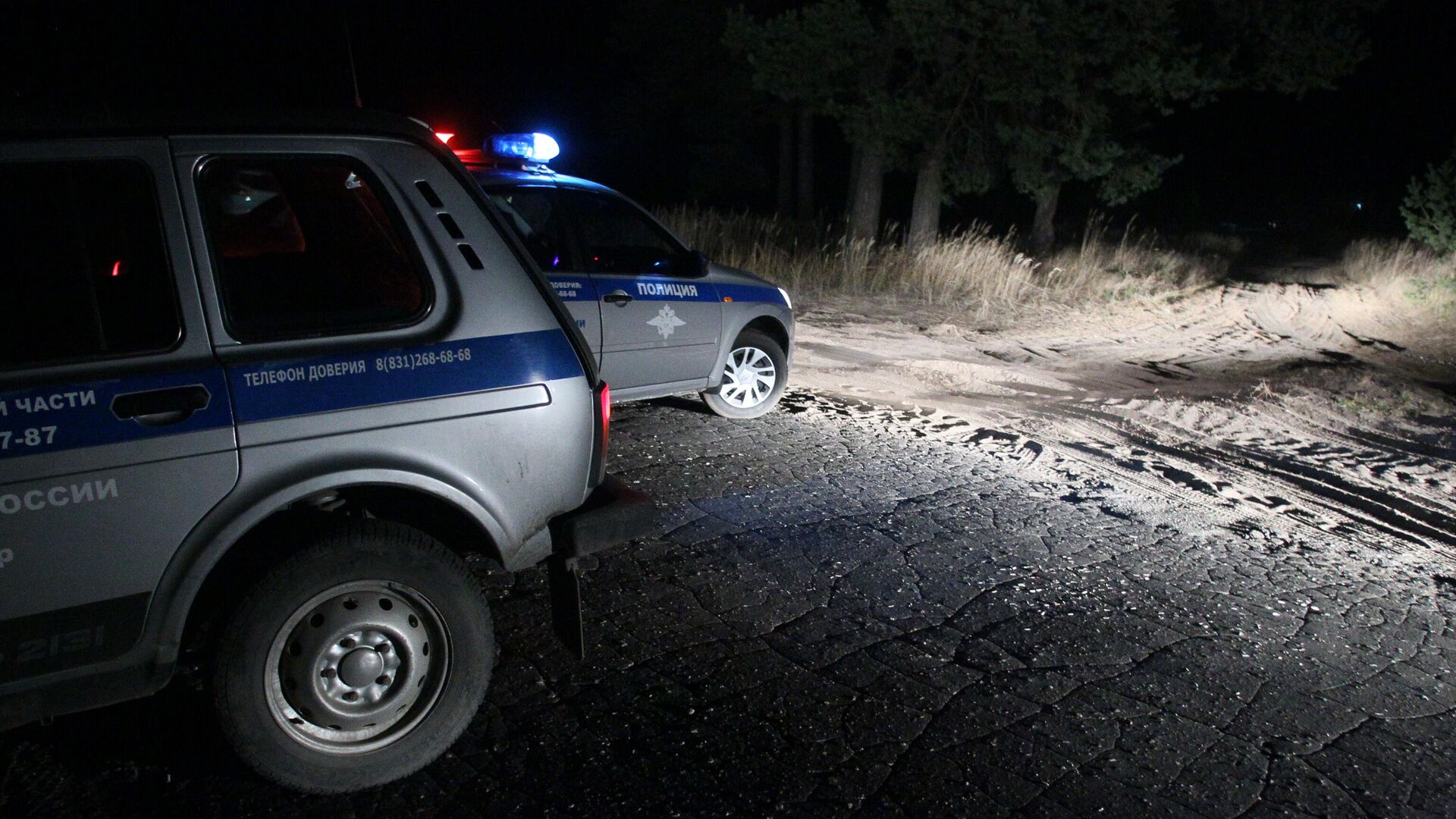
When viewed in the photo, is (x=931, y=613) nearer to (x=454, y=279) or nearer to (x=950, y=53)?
(x=454, y=279)

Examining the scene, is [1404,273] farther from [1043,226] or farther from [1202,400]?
[1202,400]

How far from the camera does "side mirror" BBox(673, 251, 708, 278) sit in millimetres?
6480

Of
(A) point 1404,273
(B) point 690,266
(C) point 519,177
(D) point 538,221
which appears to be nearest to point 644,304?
(B) point 690,266

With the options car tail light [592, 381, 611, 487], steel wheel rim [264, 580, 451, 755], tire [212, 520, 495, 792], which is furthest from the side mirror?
steel wheel rim [264, 580, 451, 755]

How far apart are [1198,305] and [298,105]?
15.1 m

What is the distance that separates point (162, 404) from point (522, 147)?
419cm

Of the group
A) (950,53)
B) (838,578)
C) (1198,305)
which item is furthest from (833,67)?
(838,578)

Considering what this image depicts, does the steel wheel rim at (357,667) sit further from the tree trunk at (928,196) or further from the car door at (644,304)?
the tree trunk at (928,196)

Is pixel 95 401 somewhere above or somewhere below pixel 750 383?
above

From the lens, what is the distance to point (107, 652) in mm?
2592

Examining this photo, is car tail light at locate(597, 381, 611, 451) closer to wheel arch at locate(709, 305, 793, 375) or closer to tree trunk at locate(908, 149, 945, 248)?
wheel arch at locate(709, 305, 793, 375)

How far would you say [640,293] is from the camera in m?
6.25

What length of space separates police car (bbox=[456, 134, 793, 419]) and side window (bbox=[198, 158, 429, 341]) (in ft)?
8.80

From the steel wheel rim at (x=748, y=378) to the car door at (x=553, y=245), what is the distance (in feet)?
4.66
